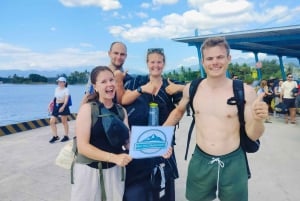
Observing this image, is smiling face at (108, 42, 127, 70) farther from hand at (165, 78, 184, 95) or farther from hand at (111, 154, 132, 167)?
hand at (111, 154, 132, 167)

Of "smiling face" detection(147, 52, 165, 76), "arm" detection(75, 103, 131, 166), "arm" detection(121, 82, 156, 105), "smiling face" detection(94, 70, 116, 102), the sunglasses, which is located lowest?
"arm" detection(75, 103, 131, 166)

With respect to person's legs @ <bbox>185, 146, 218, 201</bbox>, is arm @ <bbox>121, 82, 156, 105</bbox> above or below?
above

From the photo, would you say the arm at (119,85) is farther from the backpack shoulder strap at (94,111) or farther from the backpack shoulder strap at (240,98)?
the backpack shoulder strap at (240,98)

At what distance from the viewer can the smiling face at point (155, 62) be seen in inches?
88.1

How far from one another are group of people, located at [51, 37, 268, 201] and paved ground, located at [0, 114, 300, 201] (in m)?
1.46

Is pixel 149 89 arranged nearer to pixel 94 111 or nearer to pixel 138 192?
pixel 94 111

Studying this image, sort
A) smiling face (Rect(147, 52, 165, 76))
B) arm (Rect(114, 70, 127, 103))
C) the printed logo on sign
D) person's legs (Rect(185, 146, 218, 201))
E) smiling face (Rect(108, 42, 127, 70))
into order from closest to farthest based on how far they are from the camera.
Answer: the printed logo on sign
person's legs (Rect(185, 146, 218, 201))
smiling face (Rect(147, 52, 165, 76))
arm (Rect(114, 70, 127, 103))
smiling face (Rect(108, 42, 127, 70))

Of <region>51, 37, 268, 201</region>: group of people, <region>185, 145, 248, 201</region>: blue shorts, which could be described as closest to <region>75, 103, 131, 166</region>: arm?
<region>51, 37, 268, 201</region>: group of people

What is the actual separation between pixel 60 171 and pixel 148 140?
3133mm

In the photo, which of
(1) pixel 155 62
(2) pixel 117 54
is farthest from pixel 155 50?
(2) pixel 117 54

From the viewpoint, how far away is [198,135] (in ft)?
7.25

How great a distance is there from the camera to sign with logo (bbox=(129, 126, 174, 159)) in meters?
1.80

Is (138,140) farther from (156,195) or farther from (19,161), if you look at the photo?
(19,161)

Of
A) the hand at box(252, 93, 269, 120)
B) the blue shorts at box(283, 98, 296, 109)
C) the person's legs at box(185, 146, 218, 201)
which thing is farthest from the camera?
the blue shorts at box(283, 98, 296, 109)
